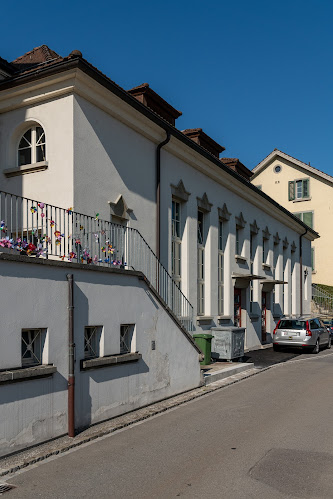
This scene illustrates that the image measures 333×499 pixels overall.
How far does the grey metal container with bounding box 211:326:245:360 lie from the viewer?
16.2 metres

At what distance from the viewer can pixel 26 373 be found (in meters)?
7.17

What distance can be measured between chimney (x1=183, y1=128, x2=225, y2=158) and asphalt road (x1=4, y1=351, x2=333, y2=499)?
35.6 ft

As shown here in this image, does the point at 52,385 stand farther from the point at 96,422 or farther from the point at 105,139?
the point at 105,139

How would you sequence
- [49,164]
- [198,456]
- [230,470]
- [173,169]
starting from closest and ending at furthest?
[230,470] < [198,456] < [49,164] < [173,169]

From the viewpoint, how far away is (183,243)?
16312mm

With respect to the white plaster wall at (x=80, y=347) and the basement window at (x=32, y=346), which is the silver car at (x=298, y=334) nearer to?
the white plaster wall at (x=80, y=347)

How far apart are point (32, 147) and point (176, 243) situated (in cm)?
550

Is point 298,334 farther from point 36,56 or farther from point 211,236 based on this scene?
point 36,56

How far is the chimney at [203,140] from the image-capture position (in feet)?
61.5

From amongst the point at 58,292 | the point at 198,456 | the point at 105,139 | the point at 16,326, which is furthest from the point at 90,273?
the point at 105,139

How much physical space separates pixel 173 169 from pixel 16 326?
9.37 metres

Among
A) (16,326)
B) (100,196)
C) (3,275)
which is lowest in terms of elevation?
(16,326)

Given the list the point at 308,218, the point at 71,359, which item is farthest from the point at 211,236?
the point at 308,218

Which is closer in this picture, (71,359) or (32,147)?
(71,359)
